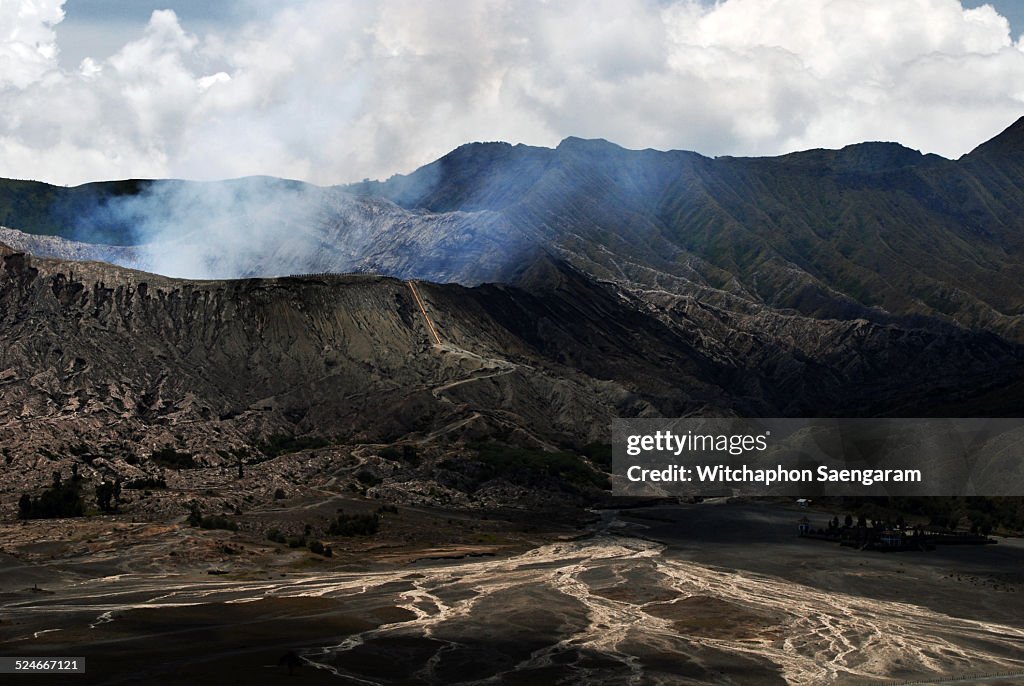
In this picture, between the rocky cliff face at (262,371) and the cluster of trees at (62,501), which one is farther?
the rocky cliff face at (262,371)

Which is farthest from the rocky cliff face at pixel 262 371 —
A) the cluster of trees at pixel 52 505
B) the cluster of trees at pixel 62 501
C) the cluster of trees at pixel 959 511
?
the cluster of trees at pixel 959 511

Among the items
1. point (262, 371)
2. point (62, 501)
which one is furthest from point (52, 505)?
point (262, 371)

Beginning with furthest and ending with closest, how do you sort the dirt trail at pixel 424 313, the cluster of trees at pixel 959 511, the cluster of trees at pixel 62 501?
the dirt trail at pixel 424 313, the cluster of trees at pixel 959 511, the cluster of trees at pixel 62 501

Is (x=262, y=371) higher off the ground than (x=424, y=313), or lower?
lower

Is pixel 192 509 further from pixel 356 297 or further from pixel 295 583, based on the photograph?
pixel 356 297

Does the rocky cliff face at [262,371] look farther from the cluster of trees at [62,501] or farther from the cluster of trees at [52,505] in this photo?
the cluster of trees at [52,505]

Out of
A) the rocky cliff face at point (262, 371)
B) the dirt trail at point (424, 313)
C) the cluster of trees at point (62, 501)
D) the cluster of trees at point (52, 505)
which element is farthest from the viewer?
the dirt trail at point (424, 313)

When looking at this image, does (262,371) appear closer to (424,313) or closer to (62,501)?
(424,313)

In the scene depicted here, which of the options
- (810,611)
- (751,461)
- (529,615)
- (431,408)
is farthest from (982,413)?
(529,615)

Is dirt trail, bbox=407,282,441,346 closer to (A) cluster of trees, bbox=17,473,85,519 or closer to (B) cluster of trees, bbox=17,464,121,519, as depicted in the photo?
(B) cluster of trees, bbox=17,464,121,519

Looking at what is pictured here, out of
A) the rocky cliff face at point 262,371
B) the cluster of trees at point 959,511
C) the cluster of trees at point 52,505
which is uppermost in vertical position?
the rocky cliff face at point 262,371

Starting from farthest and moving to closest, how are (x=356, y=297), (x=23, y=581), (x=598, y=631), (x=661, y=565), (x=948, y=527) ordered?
1. (x=356, y=297)
2. (x=948, y=527)
3. (x=661, y=565)
4. (x=23, y=581)
5. (x=598, y=631)
